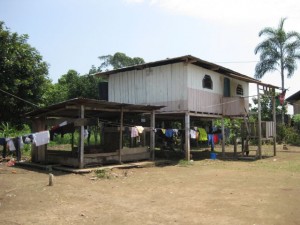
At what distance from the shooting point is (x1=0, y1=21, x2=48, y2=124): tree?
55.6ft

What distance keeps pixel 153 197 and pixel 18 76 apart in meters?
12.2

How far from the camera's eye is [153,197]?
27.8 ft

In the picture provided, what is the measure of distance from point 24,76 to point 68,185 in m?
9.98

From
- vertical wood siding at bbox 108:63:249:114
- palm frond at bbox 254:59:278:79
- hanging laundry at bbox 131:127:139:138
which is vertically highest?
palm frond at bbox 254:59:278:79

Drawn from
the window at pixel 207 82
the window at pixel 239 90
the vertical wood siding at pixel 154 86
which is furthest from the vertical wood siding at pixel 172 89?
the window at pixel 239 90

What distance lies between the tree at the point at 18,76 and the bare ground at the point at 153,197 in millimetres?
5483

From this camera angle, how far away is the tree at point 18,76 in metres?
16.9

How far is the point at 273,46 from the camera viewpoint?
31.0 metres

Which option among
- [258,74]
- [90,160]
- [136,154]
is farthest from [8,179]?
[258,74]

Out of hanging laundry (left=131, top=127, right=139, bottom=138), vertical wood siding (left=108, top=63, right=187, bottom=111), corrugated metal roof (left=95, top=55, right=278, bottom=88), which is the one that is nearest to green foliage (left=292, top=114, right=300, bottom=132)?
corrugated metal roof (left=95, top=55, right=278, bottom=88)

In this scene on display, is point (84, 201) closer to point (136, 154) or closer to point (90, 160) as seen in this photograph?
point (90, 160)

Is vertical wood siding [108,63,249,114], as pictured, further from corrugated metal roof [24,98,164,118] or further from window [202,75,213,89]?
corrugated metal roof [24,98,164,118]

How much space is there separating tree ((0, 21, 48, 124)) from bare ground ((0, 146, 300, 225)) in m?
5.48

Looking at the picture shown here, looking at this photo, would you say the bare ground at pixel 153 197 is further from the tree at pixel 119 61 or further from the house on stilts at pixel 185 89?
the tree at pixel 119 61
